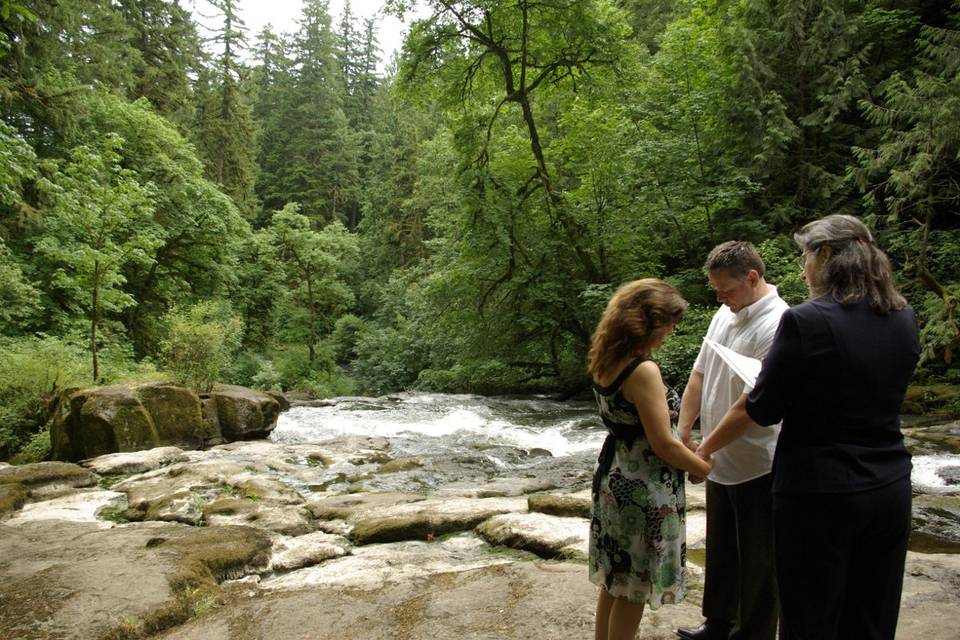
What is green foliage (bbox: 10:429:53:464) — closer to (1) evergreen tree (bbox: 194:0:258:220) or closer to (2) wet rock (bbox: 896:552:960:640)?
(2) wet rock (bbox: 896:552:960:640)

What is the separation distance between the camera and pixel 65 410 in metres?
9.47

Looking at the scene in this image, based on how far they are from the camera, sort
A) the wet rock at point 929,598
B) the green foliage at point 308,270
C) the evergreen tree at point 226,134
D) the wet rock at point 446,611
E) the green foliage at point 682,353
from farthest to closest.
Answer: the evergreen tree at point 226,134 → the green foliage at point 308,270 → the green foliage at point 682,353 → the wet rock at point 446,611 → the wet rock at point 929,598

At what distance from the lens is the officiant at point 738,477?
8.11ft

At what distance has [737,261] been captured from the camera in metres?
2.66

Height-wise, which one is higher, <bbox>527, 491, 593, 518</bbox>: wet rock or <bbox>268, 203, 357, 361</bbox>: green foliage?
<bbox>268, 203, 357, 361</bbox>: green foliage

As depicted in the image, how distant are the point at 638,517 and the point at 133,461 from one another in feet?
27.1

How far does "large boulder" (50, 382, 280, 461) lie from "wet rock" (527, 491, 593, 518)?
7.36 metres

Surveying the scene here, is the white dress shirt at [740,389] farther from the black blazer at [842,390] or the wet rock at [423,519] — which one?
the wet rock at [423,519]

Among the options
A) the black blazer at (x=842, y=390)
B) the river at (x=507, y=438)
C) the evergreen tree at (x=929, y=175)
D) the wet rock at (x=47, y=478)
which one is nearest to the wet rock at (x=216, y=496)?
the wet rock at (x=47, y=478)

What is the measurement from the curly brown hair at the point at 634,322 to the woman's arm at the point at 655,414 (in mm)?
95

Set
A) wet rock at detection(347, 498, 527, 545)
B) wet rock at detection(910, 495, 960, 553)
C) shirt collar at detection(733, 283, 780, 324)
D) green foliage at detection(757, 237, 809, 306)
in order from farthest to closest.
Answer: green foliage at detection(757, 237, 809, 306)
wet rock at detection(347, 498, 527, 545)
wet rock at detection(910, 495, 960, 553)
shirt collar at detection(733, 283, 780, 324)

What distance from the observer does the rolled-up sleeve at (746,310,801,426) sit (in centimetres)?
180

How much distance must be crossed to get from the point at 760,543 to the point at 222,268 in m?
22.2

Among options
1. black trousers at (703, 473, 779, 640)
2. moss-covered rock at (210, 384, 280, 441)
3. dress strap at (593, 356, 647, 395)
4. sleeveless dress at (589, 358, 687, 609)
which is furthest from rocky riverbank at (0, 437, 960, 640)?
moss-covered rock at (210, 384, 280, 441)
